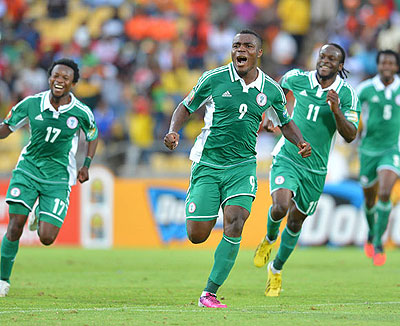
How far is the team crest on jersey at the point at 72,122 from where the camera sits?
33.4 feet

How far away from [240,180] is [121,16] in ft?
55.6

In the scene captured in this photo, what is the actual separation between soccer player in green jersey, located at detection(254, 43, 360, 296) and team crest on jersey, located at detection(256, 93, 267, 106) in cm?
144

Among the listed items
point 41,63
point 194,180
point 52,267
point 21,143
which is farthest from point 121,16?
point 194,180

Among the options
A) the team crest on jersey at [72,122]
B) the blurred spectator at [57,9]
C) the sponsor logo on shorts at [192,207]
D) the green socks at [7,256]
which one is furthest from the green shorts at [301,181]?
the blurred spectator at [57,9]

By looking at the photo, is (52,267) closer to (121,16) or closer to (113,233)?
(113,233)

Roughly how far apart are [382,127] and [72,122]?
5627 millimetres

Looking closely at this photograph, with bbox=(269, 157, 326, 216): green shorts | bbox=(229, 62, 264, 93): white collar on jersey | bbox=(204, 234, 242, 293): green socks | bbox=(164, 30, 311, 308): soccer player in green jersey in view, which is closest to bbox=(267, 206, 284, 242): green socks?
bbox=(269, 157, 326, 216): green shorts

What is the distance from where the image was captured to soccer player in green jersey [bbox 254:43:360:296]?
1006cm

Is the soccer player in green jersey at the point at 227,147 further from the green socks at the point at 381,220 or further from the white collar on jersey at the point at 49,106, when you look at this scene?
the green socks at the point at 381,220

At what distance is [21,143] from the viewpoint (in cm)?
2102

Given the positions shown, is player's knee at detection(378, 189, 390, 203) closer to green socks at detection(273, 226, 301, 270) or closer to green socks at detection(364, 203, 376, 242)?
green socks at detection(364, 203, 376, 242)

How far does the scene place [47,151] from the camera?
399 inches

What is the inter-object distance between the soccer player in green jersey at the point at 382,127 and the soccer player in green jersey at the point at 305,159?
313 centimetres

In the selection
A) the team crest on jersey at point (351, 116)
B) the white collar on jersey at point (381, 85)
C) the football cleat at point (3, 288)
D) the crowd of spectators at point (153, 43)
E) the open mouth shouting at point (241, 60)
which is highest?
the crowd of spectators at point (153, 43)
